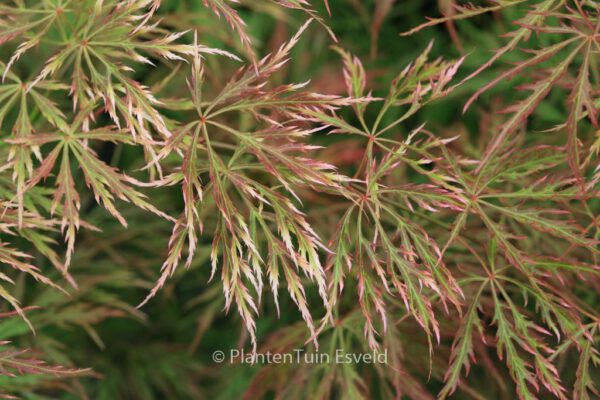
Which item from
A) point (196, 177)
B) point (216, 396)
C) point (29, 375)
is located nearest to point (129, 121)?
point (196, 177)

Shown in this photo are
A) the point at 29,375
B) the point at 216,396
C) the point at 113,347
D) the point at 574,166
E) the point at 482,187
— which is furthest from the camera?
the point at 113,347

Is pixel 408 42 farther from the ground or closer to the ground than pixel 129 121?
closer to the ground

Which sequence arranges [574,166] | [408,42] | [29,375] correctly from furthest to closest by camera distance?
[408,42] < [29,375] < [574,166]

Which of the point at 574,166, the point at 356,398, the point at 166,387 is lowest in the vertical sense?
the point at 166,387

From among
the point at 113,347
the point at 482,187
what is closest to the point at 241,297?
the point at 482,187

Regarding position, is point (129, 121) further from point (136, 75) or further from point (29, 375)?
point (136, 75)

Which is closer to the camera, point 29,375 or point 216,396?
point 29,375
